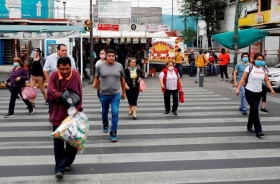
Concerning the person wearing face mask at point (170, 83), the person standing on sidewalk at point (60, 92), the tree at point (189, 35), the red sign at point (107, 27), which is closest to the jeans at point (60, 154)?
the person standing on sidewalk at point (60, 92)

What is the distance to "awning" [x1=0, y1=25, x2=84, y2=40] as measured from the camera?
18.2m

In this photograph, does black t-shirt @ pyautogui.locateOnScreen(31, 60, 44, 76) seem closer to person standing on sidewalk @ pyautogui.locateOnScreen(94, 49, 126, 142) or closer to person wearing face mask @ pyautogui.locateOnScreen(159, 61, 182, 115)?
person wearing face mask @ pyautogui.locateOnScreen(159, 61, 182, 115)

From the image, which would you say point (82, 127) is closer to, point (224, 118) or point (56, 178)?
point (56, 178)

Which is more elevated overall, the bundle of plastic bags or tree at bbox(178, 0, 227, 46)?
tree at bbox(178, 0, 227, 46)

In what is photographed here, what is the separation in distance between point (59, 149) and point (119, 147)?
192 centimetres

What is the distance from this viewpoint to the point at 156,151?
270 inches

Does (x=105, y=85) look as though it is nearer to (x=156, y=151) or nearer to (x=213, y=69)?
(x=156, y=151)

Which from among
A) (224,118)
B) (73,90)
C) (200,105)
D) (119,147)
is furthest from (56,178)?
(200,105)

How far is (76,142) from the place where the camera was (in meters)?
5.23

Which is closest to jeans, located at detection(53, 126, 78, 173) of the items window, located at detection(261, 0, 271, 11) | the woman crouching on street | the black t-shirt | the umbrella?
the woman crouching on street

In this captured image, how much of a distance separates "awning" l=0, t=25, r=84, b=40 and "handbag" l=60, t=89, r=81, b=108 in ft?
43.4

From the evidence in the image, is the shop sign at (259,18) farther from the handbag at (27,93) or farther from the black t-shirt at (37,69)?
the handbag at (27,93)

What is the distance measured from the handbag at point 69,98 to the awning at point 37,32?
13242mm

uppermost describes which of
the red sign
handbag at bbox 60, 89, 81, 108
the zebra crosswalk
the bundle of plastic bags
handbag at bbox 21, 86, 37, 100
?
the red sign
